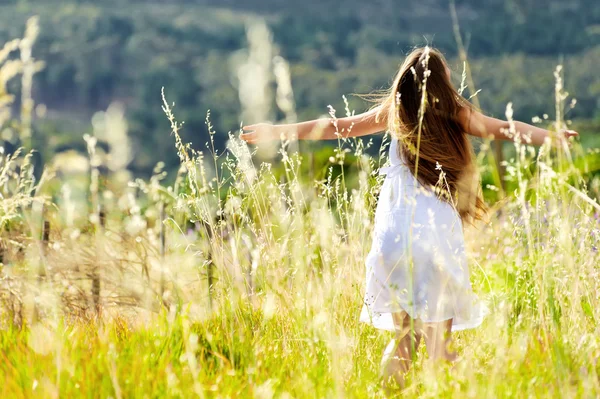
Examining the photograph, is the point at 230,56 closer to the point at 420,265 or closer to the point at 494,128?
the point at 494,128

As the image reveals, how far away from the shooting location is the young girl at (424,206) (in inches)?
98.7

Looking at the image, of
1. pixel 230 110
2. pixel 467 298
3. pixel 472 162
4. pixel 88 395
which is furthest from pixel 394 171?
pixel 230 110

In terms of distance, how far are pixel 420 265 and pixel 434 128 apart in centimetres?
54

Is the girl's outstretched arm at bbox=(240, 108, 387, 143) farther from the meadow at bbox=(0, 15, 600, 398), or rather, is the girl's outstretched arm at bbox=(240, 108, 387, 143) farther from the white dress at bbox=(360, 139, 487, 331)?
the white dress at bbox=(360, 139, 487, 331)

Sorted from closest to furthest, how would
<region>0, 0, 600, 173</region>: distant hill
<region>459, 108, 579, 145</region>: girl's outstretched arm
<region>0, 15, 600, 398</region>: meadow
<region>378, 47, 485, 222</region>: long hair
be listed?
<region>0, 15, 600, 398</region>: meadow, <region>459, 108, 579, 145</region>: girl's outstretched arm, <region>378, 47, 485, 222</region>: long hair, <region>0, 0, 600, 173</region>: distant hill

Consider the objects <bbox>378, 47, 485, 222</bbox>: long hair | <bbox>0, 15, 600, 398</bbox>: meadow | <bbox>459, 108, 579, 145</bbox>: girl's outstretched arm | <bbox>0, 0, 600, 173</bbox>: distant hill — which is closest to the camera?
<bbox>0, 15, 600, 398</bbox>: meadow

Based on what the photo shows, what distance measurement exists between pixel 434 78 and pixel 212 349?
4.28ft

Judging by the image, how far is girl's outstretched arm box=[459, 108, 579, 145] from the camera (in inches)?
98.3

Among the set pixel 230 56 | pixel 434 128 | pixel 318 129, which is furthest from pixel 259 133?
pixel 230 56

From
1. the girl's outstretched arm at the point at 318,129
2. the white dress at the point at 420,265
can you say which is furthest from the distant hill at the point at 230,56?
the white dress at the point at 420,265

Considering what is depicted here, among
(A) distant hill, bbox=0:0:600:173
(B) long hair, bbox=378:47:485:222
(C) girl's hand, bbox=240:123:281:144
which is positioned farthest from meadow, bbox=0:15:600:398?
(A) distant hill, bbox=0:0:600:173

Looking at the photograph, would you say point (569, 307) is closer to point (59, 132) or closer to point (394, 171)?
point (394, 171)

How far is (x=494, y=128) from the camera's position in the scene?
2598mm

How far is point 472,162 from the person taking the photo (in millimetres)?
2762
